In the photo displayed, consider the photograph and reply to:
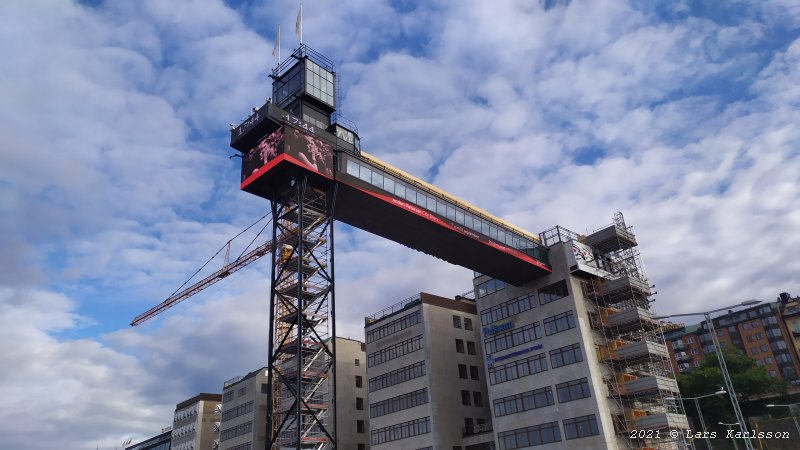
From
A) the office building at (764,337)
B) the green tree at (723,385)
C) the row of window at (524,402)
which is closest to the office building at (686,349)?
the office building at (764,337)

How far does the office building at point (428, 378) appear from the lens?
243 ft

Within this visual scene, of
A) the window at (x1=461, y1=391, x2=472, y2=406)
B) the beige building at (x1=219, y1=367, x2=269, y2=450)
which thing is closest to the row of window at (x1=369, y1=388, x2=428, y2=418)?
the window at (x1=461, y1=391, x2=472, y2=406)

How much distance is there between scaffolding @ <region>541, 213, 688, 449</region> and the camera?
201 ft

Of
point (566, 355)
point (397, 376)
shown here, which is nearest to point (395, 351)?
point (397, 376)

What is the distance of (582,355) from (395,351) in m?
27.0

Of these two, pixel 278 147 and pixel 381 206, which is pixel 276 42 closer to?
pixel 278 147

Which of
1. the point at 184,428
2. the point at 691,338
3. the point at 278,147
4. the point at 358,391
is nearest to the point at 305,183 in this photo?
the point at 278,147

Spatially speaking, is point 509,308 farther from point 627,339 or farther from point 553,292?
point 627,339

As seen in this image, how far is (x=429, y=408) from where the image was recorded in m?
73.8

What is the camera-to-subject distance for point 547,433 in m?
64.5

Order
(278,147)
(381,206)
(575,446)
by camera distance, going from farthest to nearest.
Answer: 1. (575,446)
2. (381,206)
3. (278,147)

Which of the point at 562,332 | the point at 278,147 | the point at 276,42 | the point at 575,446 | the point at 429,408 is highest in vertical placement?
the point at 276,42

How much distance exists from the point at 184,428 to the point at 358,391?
56.7 m

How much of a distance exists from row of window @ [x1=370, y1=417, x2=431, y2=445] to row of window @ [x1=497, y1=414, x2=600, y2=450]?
9.63 metres
